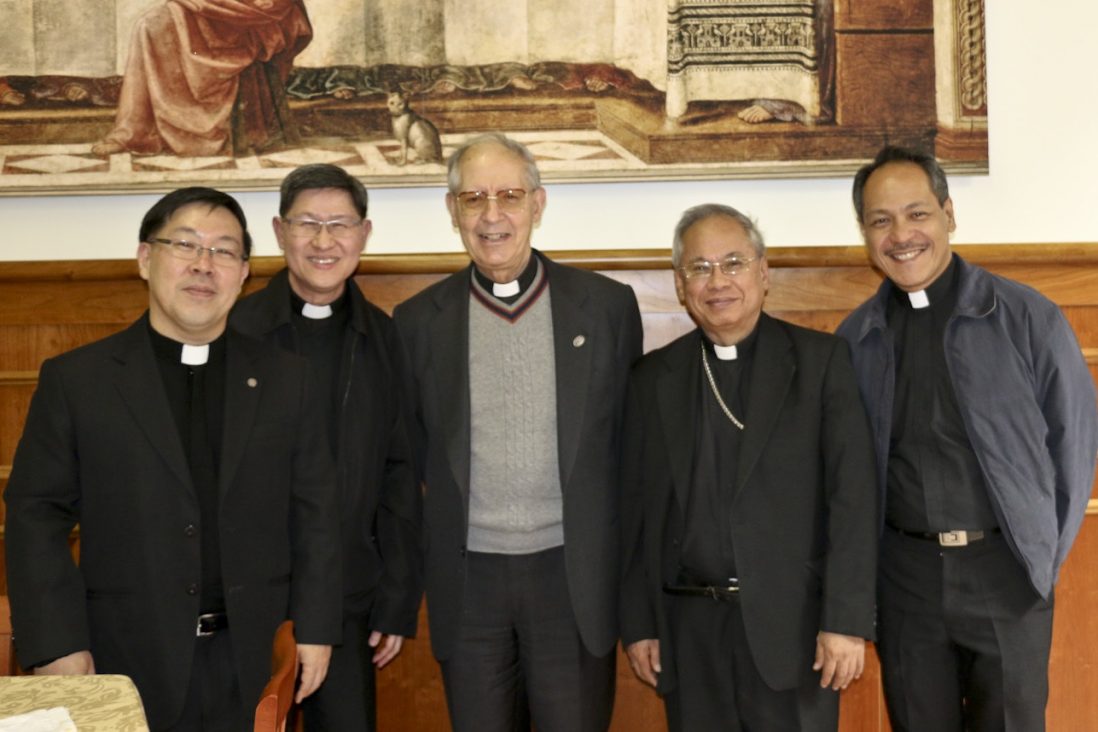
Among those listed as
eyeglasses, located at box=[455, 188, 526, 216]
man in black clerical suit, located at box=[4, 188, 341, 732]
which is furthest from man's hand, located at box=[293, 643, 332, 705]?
eyeglasses, located at box=[455, 188, 526, 216]

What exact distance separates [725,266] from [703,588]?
80 cm

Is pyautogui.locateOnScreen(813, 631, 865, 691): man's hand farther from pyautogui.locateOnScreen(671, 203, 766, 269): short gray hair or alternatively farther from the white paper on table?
the white paper on table

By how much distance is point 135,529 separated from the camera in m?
2.33

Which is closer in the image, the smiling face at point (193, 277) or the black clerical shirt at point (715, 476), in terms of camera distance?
the smiling face at point (193, 277)

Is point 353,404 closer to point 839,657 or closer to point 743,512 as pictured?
point 743,512

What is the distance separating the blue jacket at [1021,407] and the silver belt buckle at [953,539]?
0.31ft

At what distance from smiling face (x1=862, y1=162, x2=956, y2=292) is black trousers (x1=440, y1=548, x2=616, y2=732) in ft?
3.84

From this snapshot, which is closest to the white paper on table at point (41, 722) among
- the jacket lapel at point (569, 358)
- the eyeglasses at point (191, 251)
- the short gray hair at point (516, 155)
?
the eyeglasses at point (191, 251)

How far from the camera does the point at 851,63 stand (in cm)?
362

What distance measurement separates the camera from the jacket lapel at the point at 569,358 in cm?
269

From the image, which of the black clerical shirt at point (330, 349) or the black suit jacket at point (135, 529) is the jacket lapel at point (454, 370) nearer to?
the black clerical shirt at point (330, 349)

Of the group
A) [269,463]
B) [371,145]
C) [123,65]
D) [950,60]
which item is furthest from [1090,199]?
[123,65]

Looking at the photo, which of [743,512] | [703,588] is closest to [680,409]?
[743,512]

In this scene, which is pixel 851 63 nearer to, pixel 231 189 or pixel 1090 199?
pixel 1090 199
